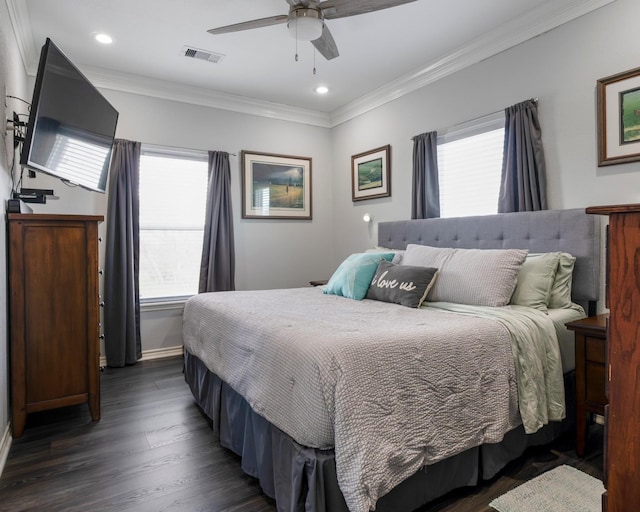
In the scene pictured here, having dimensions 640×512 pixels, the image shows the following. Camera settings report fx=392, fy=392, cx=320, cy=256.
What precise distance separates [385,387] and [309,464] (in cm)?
40

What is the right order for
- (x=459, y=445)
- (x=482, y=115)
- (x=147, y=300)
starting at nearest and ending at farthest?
(x=459, y=445)
(x=482, y=115)
(x=147, y=300)

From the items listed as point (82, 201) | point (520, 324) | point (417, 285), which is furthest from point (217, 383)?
point (82, 201)

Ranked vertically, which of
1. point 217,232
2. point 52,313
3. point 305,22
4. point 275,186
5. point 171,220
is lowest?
point 52,313

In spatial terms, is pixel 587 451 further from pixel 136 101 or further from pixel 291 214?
pixel 136 101

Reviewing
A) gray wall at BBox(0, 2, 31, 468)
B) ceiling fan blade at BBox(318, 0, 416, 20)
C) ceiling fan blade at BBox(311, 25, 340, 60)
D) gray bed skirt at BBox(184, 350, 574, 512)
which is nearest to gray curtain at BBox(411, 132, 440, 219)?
ceiling fan blade at BBox(311, 25, 340, 60)

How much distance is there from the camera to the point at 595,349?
204cm

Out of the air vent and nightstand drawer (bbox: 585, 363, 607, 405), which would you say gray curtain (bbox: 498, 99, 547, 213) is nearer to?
nightstand drawer (bbox: 585, 363, 607, 405)

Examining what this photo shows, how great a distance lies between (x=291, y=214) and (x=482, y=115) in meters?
2.47

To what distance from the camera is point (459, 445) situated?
5.53 feet

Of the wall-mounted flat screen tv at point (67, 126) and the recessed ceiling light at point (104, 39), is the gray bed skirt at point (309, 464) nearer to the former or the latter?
the wall-mounted flat screen tv at point (67, 126)

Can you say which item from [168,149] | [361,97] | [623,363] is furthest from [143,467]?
[361,97]

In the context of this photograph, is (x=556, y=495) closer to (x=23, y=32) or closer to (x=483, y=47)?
(x=483, y=47)

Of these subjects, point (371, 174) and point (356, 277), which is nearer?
point (356, 277)

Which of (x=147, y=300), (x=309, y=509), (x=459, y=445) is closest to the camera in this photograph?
(x=309, y=509)
